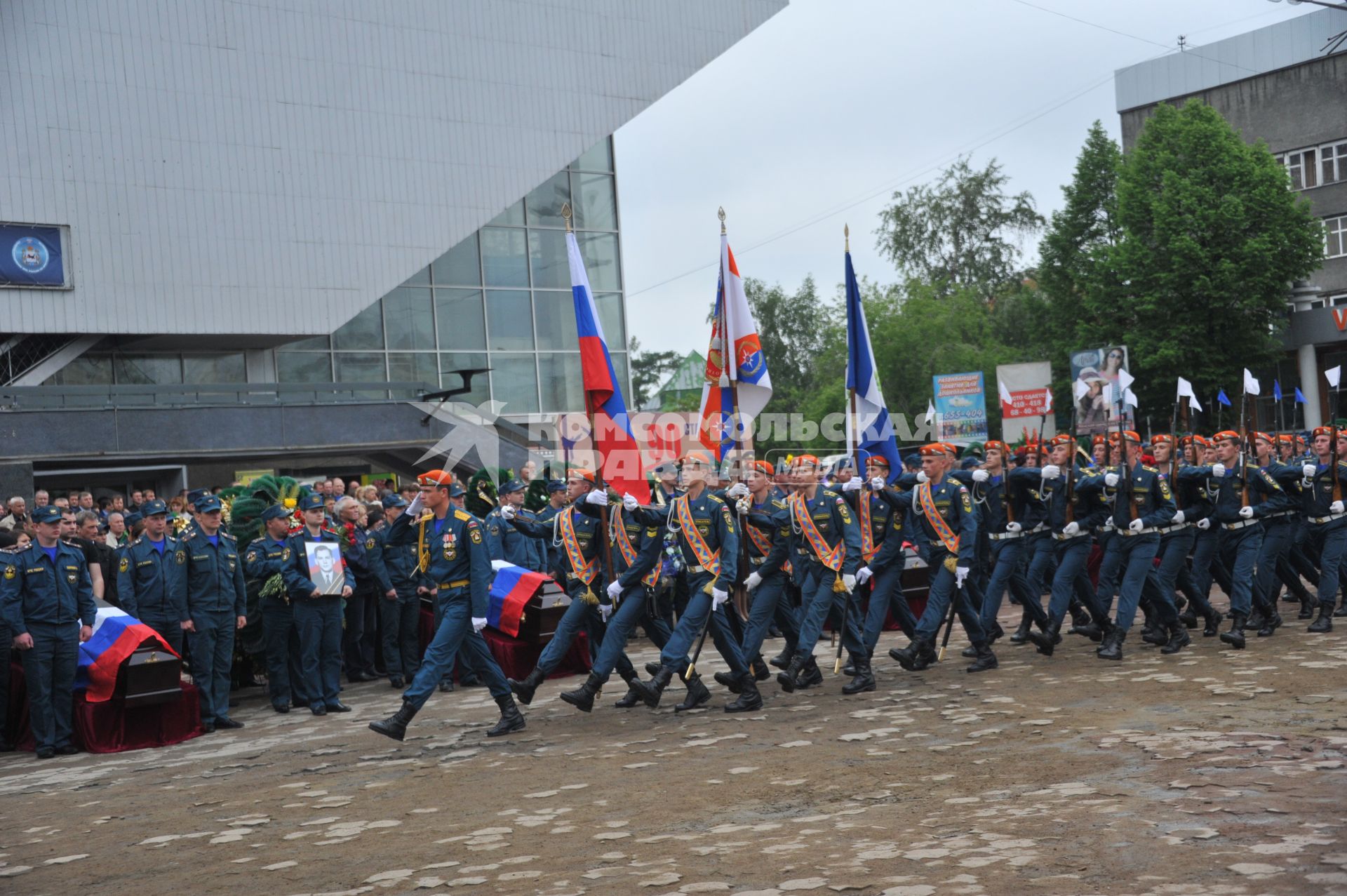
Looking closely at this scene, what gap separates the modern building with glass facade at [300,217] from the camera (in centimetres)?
2520

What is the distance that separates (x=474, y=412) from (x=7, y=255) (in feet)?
31.9

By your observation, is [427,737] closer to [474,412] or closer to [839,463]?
[839,463]

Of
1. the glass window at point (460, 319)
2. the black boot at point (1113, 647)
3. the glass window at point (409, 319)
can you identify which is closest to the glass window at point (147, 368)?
the glass window at point (409, 319)

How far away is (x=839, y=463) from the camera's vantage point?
16219 millimetres

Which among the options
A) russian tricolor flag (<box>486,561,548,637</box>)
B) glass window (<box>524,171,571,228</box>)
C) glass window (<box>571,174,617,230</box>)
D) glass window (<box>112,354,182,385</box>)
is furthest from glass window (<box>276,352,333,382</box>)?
russian tricolor flag (<box>486,561,548,637</box>)

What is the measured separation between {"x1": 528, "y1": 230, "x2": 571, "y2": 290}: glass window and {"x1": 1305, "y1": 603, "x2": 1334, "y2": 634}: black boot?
77.6 feet

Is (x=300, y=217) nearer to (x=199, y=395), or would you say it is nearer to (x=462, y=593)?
(x=199, y=395)

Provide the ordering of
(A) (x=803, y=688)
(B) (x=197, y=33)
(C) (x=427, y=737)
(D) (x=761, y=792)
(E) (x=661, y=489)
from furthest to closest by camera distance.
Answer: (B) (x=197, y=33) < (E) (x=661, y=489) < (A) (x=803, y=688) < (C) (x=427, y=737) < (D) (x=761, y=792)

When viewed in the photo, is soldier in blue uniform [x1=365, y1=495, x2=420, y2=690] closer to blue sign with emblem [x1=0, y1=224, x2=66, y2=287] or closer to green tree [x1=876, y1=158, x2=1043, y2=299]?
blue sign with emblem [x1=0, y1=224, x2=66, y2=287]

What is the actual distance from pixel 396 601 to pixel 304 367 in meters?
18.7

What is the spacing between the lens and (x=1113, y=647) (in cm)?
1125

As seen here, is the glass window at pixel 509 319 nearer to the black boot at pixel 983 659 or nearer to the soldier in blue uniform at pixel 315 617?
the soldier in blue uniform at pixel 315 617

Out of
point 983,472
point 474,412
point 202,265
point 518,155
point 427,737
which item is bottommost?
point 427,737

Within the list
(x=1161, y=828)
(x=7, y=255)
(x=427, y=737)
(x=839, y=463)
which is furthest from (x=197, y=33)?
(x=1161, y=828)
